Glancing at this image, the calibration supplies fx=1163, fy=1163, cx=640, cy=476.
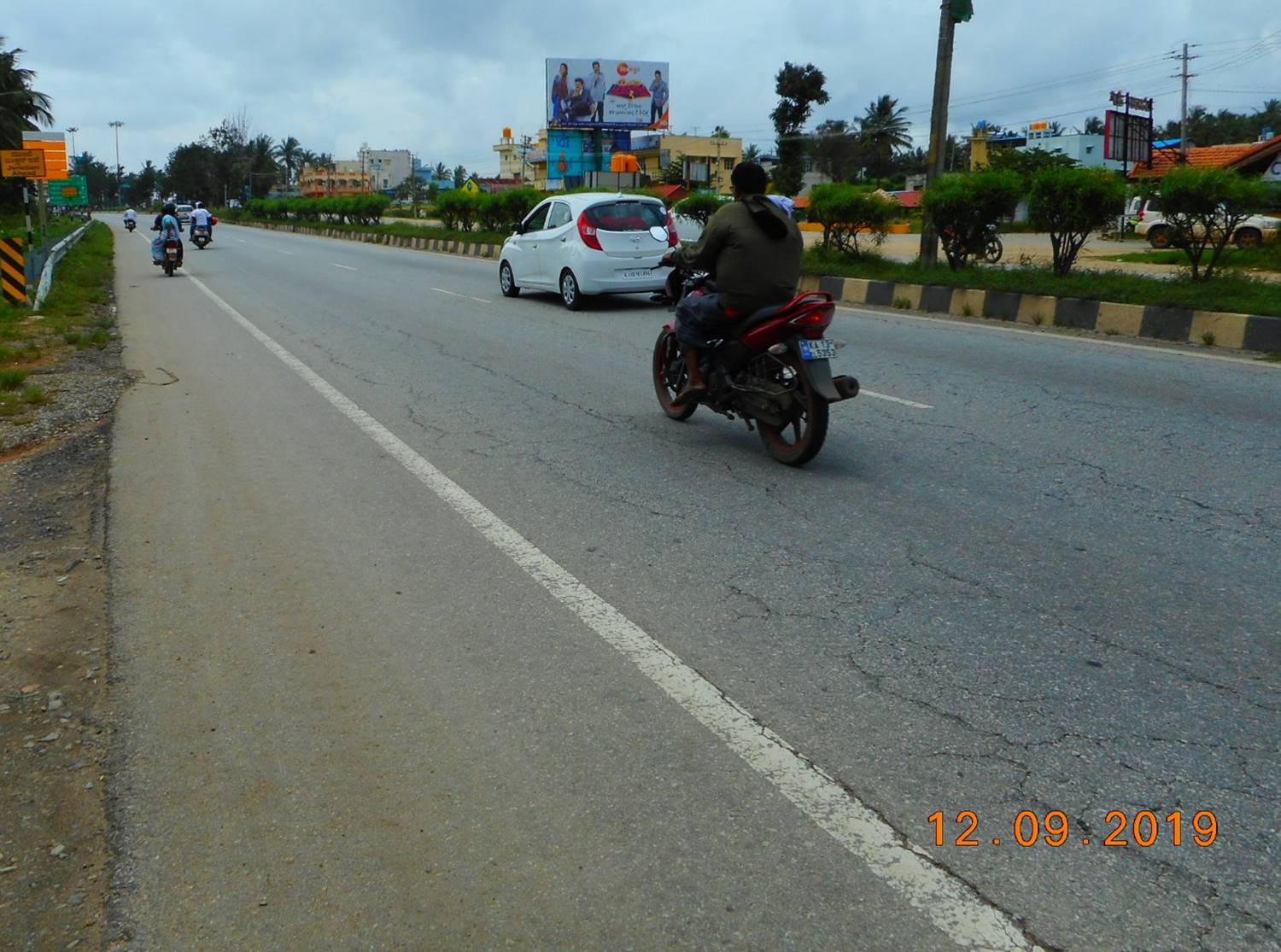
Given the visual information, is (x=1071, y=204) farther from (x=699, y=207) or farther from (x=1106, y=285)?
(x=699, y=207)

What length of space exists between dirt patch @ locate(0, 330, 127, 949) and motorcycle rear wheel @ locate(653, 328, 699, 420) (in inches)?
144

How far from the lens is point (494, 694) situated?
12.4 feet

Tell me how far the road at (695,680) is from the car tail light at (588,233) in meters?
8.45

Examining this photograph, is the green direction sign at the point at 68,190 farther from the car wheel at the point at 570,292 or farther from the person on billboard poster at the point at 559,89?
the car wheel at the point at 570,292

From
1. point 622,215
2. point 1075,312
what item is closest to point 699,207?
point 622,215

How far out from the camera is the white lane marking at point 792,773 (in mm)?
2639

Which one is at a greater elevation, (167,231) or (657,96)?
(657,96)

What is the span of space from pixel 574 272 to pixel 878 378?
7.38 metres

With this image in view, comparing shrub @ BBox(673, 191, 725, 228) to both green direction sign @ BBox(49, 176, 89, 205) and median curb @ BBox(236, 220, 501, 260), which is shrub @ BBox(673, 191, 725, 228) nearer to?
median curb @ BBox(236, 220, 501, 260)

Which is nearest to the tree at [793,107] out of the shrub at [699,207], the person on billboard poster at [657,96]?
the person on billboard poster at [657,96]

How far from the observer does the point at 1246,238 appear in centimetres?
1614

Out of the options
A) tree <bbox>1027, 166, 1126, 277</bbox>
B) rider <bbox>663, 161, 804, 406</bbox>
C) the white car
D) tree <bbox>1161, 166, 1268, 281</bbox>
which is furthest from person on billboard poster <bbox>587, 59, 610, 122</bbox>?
rider <bbox>663, 161, 804, 406</bbox>

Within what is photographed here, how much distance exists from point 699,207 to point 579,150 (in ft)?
139

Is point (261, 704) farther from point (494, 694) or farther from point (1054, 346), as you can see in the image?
point (1054, 346)
